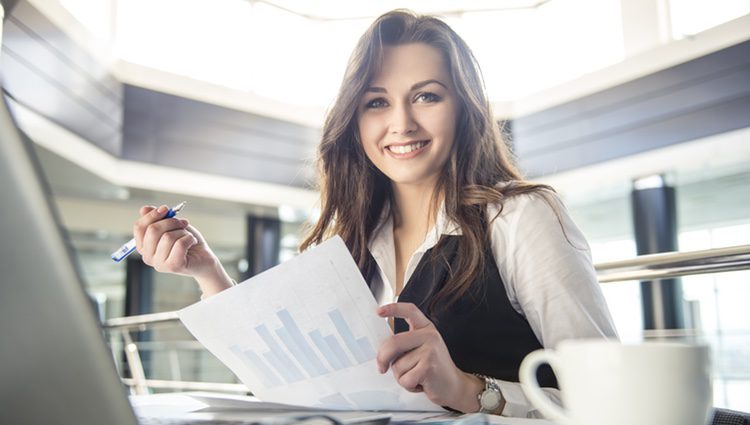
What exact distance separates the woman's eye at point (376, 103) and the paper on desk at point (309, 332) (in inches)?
25.5

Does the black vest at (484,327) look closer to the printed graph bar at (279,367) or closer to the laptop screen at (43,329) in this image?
the printed graph bar at (279,367)

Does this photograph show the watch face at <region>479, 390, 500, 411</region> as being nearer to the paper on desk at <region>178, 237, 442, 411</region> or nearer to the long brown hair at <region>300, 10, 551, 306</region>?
the paper on desk at <region>178, 237, 442, 411</region>

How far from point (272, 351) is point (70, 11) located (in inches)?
191

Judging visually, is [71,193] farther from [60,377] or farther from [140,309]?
[60,377]

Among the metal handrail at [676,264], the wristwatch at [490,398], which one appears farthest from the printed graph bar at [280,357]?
the metal handrail at [676,264]

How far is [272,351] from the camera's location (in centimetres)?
66

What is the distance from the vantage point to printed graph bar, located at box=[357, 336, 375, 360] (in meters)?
0.62

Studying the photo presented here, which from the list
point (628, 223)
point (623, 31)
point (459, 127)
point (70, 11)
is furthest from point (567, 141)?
point (459, 127)

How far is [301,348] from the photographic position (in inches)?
25.0

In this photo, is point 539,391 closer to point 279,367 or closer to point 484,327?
point 279,367

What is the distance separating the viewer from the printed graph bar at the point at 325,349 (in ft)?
2.03

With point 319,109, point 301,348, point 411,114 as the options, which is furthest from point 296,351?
point 319,109

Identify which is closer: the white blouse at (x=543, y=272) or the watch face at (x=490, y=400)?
the watch face at (x=490, y=400)

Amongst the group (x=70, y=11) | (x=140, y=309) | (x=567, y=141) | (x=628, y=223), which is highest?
(x=70, y=11)
